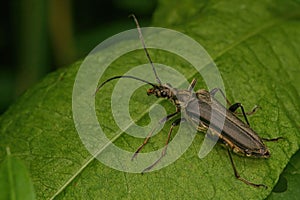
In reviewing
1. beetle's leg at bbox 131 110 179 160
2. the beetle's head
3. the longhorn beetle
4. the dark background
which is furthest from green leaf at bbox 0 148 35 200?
the dark background

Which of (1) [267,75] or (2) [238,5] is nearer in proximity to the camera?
(1) [267,75]

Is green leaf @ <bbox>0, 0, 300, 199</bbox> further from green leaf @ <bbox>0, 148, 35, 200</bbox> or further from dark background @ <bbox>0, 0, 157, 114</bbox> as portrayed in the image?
dark background @ <bbox>0, 0, 157, 114</bbox>

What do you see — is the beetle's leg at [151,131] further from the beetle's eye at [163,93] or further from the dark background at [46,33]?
the dark background at [46,33]

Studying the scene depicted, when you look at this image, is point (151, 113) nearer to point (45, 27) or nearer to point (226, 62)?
point (226, 62)

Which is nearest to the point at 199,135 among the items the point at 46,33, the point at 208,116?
the point at 208,116

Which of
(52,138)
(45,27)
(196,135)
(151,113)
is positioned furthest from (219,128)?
(45,27)

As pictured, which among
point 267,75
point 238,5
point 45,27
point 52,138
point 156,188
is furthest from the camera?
point 45,27

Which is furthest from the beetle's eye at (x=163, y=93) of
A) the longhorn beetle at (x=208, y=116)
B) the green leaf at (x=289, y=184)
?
the green leaf at (x=289, y=184)

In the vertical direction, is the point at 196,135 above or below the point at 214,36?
below
